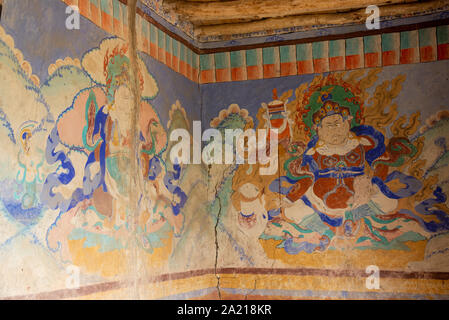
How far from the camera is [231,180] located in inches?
196

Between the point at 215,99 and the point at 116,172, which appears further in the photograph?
the point at 215,99

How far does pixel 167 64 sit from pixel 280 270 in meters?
2.14

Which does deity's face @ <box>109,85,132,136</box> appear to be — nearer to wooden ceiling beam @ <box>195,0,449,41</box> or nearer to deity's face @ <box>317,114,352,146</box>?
wooden ceiling beam @ <box>195,0,449,41</box>

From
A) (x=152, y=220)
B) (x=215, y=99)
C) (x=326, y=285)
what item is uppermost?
(x=215, y=99)

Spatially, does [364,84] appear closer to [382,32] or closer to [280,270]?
[382,32]

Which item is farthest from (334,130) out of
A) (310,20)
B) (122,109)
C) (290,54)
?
(122,109)

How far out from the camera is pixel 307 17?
4836 millimetres

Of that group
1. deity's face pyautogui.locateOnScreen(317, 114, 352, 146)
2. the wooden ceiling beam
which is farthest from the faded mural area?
the wooden ceiling beam

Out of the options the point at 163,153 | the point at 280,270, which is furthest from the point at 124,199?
the point at 280,270

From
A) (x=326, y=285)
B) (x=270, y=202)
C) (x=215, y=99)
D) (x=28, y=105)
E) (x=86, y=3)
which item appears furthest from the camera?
(x=215, y=99)

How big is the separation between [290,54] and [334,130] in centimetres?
87

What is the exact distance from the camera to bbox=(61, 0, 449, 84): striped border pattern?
14.6 feet

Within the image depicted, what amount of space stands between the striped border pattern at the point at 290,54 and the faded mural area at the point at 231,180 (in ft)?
0.34

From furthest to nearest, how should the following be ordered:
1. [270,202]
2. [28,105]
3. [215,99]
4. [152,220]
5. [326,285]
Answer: [215,99], [270,202], [326,285], [152,220], [28,105]
